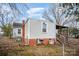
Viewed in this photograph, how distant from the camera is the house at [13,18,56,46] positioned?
9.29 ft

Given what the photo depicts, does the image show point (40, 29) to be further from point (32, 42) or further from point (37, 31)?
point (32, 42)

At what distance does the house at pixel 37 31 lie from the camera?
283 cm

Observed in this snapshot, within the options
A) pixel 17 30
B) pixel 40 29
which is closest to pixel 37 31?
pixel 40 29

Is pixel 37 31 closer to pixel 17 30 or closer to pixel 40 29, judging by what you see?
pixel 40 29

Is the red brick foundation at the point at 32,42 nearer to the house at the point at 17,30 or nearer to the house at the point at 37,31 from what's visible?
the house at the point at 37,31

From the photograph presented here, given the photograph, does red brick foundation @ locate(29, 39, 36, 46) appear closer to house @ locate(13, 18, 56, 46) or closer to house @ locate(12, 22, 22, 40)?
house @ locate(13, 18, 56, 46)

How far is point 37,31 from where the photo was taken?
2.84 m

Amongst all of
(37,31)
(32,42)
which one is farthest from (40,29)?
(32,42)

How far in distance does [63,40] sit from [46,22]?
0.89 feet

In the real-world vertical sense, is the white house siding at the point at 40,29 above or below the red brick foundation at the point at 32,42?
above

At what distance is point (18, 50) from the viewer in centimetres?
285

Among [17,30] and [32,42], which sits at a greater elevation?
[17,30]

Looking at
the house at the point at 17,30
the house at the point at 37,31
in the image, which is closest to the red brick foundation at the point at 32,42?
the house at the point at 37,31

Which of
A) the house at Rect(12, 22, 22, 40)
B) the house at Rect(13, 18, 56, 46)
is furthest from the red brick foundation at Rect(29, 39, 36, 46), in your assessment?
the house at Rect(12, 22, 22, 40)
